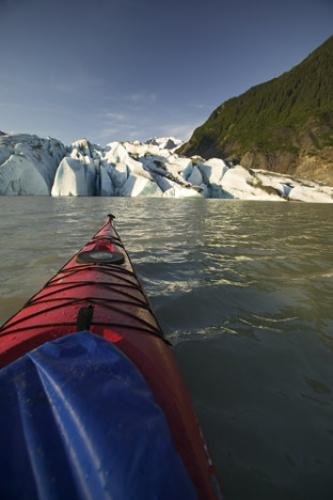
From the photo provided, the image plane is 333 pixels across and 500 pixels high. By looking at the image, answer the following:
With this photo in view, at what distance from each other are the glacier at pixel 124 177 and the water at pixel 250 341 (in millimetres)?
27899

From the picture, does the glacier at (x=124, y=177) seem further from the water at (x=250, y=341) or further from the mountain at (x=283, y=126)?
the water at (x=250, y=341)

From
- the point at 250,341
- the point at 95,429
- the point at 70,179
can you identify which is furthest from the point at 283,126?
the point at 95,429

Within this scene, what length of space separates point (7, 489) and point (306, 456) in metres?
1.67

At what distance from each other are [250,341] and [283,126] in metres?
75.3

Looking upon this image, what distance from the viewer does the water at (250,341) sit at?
1.77m

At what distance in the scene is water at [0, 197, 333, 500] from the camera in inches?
69.7

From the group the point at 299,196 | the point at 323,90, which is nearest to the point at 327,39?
the point at 323,90

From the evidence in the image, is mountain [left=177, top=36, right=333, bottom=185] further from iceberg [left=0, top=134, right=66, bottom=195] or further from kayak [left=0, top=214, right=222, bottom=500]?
kayak [left=0, top=214, right=222, bottom=500]

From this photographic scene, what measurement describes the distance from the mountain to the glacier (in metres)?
17.7

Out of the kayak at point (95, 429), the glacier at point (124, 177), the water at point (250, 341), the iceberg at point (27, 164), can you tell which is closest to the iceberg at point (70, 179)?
the glacier at point (124, 177)

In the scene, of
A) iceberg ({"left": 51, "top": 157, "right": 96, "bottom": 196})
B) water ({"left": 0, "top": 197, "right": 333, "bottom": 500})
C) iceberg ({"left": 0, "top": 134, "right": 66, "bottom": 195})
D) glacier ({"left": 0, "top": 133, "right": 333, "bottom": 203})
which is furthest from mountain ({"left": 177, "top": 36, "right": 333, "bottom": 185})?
water ({"left": 0, "top": 197, "right": 333, "bottom": 500})

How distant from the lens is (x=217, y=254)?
6617 mm

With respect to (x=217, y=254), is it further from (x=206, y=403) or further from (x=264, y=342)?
(x=206, y=403)

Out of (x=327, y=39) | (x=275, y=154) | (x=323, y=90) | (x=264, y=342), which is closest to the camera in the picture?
(x=264, y=342)
